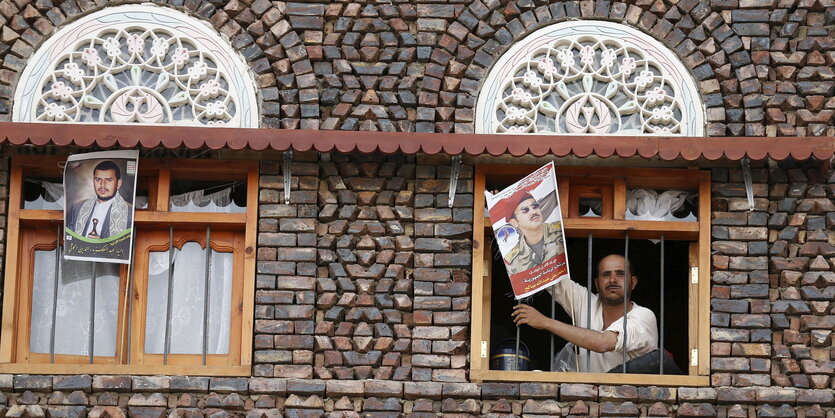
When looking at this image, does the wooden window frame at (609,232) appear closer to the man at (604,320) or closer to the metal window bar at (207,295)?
the man at (604,320)

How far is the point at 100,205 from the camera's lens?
35.3ft

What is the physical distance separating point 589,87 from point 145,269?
3529 millimetres

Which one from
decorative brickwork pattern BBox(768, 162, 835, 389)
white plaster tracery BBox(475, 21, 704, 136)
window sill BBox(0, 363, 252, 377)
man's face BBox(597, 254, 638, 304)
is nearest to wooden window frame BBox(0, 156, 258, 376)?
window sill BBox(0, 363, 252, 377)

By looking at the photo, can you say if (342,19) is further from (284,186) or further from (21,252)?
(21,252)

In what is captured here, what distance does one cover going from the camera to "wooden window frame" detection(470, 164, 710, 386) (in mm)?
10539

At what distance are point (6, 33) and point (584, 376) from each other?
4.93m

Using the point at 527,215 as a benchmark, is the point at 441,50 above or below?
above

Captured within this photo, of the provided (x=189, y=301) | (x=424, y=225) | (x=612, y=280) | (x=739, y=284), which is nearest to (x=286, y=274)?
(x=189, y=301)

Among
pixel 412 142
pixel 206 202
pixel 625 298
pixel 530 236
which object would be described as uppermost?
pixel 412 142

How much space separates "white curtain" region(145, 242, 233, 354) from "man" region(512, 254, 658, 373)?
7.00ft

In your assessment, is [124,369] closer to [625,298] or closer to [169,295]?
[169,295]

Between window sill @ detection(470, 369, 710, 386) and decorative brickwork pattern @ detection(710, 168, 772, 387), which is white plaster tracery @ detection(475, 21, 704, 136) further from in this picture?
window sill @ detection(470, 369, 710, 386)

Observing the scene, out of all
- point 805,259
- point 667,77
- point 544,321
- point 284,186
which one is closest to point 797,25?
point 667,77

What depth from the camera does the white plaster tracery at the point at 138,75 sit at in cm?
1095
